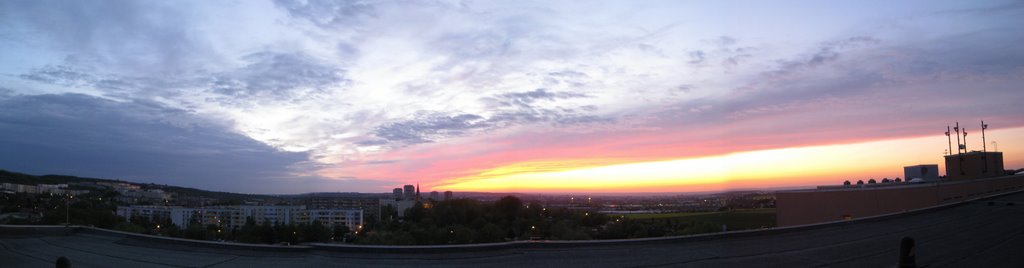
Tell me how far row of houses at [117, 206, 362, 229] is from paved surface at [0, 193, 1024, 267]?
88607 mm

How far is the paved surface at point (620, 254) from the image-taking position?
6441mm

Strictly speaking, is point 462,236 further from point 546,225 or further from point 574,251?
point 574,251

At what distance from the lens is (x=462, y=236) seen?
49438mm

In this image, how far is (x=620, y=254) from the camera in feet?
23.1

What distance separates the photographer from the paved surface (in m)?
6.44

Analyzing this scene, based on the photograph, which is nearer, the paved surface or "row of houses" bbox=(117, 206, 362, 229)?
the paved surface

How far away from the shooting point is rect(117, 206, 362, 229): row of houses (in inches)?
3748

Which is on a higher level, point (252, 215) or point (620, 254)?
point (620, 254)

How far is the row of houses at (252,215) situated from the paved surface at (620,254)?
88.6 m

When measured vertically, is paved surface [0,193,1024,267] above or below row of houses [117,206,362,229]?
above

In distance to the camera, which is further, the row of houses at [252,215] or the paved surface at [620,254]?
the row of houses at [252,215]

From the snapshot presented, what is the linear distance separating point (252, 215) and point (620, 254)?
356 ft

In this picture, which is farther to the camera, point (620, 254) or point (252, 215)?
point (252, 215)

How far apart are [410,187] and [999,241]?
6127 inches
